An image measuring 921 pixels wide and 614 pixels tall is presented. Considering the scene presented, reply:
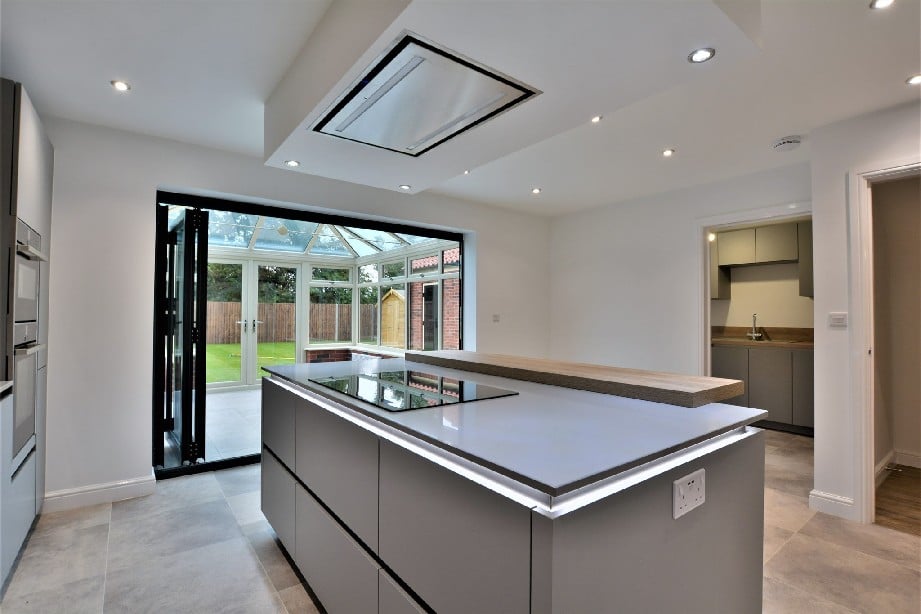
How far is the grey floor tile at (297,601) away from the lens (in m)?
1.84

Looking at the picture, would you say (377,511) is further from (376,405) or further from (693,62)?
(693,62)

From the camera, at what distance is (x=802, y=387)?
454 centimetres

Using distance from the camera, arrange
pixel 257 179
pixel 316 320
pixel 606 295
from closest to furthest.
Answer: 1. pixel 257 179
2. pixel 606 295
3. pixel 316 320

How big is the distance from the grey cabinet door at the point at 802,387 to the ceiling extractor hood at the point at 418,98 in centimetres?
440

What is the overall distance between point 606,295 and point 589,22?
398 cm

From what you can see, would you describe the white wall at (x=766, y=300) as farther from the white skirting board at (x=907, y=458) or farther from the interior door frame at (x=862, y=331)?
the interior door frame at (x=862, y=331)

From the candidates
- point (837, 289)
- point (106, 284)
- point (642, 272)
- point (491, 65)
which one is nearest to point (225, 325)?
point (106, 284)

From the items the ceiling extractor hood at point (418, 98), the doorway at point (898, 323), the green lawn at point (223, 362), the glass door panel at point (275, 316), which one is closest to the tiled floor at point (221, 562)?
the doorway at point (898, 323)

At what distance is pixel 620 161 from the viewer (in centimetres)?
366

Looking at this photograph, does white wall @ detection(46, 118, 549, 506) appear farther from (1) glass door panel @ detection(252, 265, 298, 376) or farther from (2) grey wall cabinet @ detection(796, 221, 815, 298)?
(2) grey wall cabinet @ detection(796, 221, 815, 298)

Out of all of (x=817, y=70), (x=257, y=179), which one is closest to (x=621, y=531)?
(x=817, y=70)

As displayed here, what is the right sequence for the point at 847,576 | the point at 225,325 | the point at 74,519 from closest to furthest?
the point at 847,576 < the point at 74,519 < the point at 225,325

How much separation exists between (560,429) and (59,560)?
264cm

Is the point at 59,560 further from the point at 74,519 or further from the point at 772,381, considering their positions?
the point at 772,381
